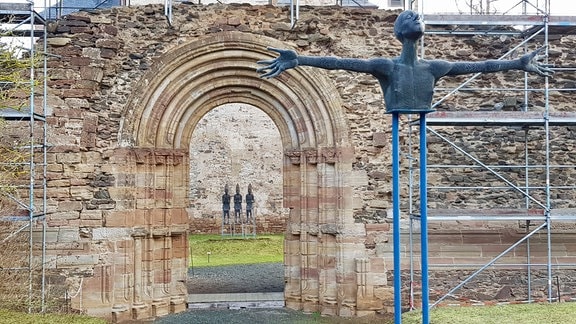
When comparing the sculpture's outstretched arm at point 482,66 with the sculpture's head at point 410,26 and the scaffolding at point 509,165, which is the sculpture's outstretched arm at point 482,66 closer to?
the sculpture's head at point 410,26

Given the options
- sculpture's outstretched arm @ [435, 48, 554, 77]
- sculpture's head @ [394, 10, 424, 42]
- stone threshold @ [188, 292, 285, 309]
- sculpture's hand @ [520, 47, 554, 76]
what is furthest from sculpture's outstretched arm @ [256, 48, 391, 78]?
stone threshold @ [188, 292, 285, 309]

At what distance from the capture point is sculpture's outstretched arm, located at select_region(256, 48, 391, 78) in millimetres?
3586

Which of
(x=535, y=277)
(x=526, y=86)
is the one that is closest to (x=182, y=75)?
(x=526, y=86)

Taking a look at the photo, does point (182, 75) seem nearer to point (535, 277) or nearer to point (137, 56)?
point (137, 56)

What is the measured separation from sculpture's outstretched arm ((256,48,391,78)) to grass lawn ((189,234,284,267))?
874 centimetres

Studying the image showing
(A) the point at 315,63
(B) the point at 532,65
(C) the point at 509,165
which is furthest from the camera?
(C) the point at 509,165

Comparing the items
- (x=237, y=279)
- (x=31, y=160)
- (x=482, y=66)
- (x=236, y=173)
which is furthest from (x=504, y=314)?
(x=236, y=173)

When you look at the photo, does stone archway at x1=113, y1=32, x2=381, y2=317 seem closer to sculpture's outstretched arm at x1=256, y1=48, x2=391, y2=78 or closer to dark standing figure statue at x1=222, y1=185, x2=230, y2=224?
sculpture's outstretched arm at x1=256, y1=48, x2=391, y2=78

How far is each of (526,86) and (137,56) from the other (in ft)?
17.1

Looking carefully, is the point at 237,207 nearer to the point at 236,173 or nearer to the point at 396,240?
the point at 236,173

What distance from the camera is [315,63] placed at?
365 centimetres

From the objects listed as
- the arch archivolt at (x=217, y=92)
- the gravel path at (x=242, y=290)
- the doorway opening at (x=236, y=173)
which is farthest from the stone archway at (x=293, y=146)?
the doorway opening at (x=236, y=173)

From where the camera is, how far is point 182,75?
25.2 feet

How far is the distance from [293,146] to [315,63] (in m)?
4.44
